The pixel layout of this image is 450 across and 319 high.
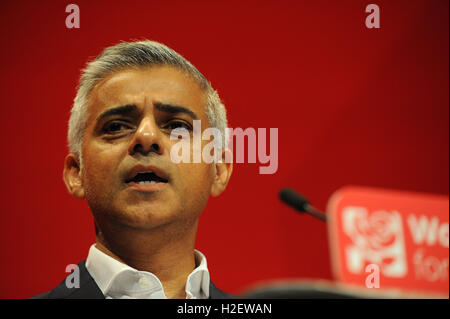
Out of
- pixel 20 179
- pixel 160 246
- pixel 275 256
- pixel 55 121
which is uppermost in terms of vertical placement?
pixel 55 121

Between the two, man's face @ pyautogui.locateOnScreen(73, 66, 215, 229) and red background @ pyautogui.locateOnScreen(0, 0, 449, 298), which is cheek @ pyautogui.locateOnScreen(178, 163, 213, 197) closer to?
man's face @ pyautogui.locateOnScreen(73, 66, 215, 229)

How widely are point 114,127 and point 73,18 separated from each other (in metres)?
0.46

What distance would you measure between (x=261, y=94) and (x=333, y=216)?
23.9 inches

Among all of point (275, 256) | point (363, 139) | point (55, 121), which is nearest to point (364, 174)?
point (363, 139)

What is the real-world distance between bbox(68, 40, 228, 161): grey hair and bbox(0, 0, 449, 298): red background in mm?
82

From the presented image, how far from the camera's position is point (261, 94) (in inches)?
79.8

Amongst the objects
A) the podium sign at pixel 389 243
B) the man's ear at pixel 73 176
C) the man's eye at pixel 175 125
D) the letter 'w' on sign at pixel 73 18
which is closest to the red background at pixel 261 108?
the letter 'w' on sign at pixel 73 18

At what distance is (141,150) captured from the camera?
1477 mm

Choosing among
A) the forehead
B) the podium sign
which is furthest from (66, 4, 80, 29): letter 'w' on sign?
the podium sign

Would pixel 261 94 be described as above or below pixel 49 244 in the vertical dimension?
above

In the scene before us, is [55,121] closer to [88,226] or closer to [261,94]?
[88,226]

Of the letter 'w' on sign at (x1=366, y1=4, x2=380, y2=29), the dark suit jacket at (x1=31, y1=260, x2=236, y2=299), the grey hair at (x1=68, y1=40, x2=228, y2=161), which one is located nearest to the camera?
the dark suit jacket at (x1=31, y1=260, x2=236, y2=299)

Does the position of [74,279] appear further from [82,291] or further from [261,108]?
[261,108]

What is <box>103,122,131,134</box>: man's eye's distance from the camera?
1.53 metres
